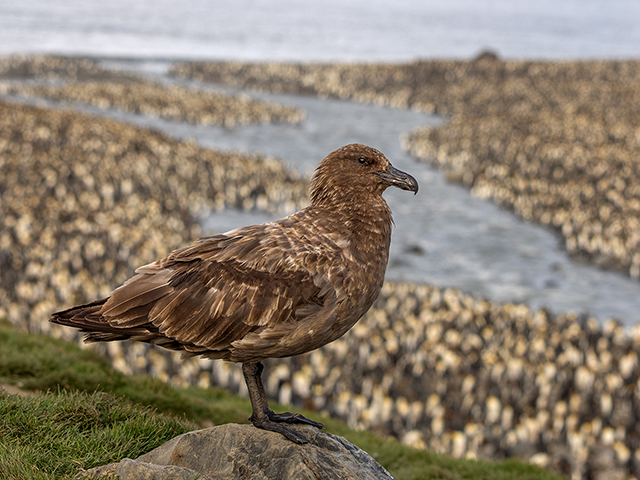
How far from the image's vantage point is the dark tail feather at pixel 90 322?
166 inches

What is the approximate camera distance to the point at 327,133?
34344mm

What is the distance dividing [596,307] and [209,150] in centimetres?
1806

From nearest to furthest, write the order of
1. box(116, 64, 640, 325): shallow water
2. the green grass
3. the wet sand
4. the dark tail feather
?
the dark tail feather < the green grass < box(116, 64, 640, 325): shallow water < the wet sand

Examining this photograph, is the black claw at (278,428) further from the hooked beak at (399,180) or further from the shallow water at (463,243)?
the shallow water at (463,243)

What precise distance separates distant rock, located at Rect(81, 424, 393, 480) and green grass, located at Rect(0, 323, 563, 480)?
0.40 m

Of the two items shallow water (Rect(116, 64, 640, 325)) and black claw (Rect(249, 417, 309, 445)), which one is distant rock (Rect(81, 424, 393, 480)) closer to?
black claw (Rect(249, 417, 309, 445))

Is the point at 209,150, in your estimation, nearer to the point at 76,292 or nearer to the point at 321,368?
the point at 76,292

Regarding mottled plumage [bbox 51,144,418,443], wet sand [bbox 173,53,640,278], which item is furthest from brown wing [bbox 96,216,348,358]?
wet sand [bbox 173,53,640,278]

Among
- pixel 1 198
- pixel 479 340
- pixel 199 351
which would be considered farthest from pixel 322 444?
pixel 1 198

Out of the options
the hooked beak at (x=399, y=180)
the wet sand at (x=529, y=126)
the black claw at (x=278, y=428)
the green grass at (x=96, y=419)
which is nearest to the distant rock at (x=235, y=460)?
the black claw at (x=278, y=428)

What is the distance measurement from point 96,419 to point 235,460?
1.69 meters

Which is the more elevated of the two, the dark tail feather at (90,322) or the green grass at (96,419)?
the dark tail feather at (90,322)

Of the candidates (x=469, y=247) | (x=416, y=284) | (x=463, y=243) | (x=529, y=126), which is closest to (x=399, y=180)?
(x=416, y=284)

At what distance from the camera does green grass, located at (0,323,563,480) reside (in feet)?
15.1
